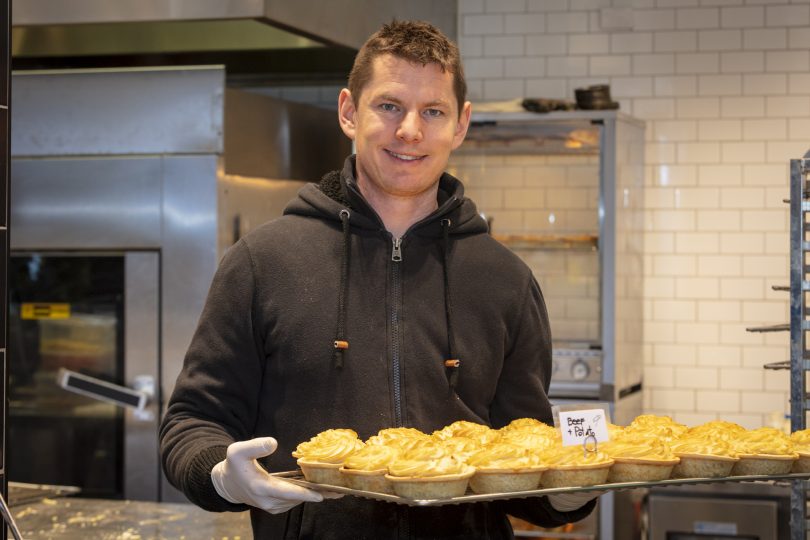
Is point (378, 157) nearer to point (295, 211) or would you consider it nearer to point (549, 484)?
point (295, 211)

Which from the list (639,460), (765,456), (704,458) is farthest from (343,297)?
(765,456)

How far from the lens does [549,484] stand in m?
1.93

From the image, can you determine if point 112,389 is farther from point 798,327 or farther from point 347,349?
point 798,327

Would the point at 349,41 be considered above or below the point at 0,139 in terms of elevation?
above

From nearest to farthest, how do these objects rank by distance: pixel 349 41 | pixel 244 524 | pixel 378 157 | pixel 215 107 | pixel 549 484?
1. pixel 549 484
2. pixel 378 157
3. pixel 244 524
4. pixel 215 107
5. pixel 349 41

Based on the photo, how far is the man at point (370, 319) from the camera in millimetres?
2016

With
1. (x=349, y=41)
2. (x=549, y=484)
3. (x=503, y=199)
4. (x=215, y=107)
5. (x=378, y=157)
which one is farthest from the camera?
(x=503, y=199)

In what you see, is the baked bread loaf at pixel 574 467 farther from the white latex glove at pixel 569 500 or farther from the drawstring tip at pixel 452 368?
the drawstring tip at pixel 452 368

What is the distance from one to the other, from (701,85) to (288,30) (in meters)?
2.21

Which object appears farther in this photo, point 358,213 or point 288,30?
point 288,30

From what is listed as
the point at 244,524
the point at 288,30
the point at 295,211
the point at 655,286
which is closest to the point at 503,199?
the point at 655,286

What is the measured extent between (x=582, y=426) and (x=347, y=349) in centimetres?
45

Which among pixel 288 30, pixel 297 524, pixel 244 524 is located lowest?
pixel 244 524

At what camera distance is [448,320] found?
212 centimetres
